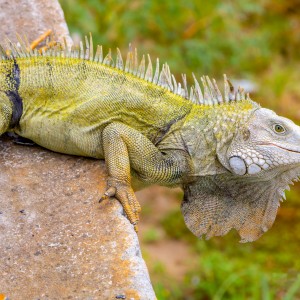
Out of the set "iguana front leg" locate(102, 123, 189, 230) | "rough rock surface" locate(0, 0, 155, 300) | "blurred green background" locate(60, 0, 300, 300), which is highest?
"iguana front leg" locate(102, 123, 189, 230)

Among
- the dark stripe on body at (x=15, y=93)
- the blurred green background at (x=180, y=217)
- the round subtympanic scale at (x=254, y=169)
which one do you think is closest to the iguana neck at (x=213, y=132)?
the round subtympanic scale at (x=254, y=169)

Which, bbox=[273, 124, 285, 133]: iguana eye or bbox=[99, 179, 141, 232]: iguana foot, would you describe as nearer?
bbox=[99, 179, 141, 232]: iguana foot

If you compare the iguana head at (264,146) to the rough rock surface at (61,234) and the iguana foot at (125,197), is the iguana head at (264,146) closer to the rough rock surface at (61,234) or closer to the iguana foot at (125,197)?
the iguana foot at (125,197)

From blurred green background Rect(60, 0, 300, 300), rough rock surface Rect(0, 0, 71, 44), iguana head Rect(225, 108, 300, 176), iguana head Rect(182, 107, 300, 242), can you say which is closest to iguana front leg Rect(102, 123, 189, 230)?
iguana head Rect(182, 107, 300, 242)

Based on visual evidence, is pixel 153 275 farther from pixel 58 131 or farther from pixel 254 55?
pixel 254 55

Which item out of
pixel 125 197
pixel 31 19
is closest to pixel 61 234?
pixel 125 197

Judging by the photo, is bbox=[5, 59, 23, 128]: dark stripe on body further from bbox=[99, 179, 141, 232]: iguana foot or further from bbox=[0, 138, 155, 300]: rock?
bbox=[99, 179, 141, 232]: iguana foot

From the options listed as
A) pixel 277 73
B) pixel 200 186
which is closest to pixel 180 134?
pixel 200 186
